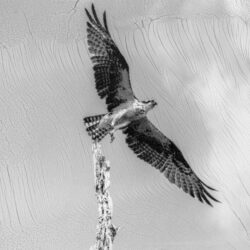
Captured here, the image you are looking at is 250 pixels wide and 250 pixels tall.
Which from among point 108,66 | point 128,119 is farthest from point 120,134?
point 108,66

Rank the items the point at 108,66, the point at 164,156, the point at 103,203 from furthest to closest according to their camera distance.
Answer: the point at 103,203
the point at 164,156
the point at 108,66

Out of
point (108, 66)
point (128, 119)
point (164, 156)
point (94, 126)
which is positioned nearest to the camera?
point (108, 66)

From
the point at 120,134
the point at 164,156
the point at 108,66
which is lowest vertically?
the point at 164,156

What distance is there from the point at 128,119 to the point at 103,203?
1199 millimetres

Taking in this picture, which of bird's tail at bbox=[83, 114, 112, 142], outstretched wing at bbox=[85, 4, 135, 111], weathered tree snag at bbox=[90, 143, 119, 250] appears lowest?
weathered tree snag at bbox=[90, 143, 119, 250]

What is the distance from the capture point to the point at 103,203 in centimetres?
609

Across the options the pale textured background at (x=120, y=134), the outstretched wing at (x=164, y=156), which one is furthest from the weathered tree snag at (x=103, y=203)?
the outstretched wing at (x=164, y=156)

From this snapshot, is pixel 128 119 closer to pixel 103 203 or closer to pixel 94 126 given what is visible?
pixel 94 126

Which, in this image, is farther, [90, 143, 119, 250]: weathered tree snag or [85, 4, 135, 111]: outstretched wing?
[90, 143, 119, 250]: weathered tree snag

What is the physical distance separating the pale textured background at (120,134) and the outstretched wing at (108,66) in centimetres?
99

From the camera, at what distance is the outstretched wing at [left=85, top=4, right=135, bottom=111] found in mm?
5031

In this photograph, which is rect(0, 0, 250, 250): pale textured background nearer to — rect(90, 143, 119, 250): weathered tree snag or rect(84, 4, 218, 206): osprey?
rect(90, 143, 119, 250): weathered tree snag

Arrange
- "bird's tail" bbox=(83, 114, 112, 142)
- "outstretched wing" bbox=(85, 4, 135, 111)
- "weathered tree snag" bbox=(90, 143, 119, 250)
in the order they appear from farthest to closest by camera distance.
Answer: "weathered tree snag" bbox=(90, 143, 119, 250), "bird's tail" bbox=(83, 114, 112, 142), "outstretched wing" bbox=(85, 4, 135, 111)

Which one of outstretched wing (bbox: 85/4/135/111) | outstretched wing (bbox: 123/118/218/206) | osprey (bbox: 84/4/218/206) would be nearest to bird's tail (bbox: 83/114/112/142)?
osprey (bbox: 84/4/218/206)
